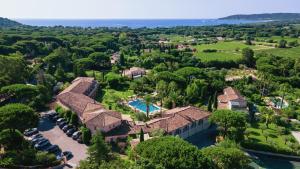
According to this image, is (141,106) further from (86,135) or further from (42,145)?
(42,145)

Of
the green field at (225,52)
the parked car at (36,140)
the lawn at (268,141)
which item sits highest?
the green field at (225,52)

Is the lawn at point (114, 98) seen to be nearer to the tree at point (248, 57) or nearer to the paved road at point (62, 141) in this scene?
the paved road at point (62, 141)

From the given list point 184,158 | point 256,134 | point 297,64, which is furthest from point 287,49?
point 184,158

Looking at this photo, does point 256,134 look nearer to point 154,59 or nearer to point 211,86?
point 211,86

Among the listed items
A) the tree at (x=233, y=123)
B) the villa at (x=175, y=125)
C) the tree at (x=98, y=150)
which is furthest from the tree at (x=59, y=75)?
the tree at (x=233, y=123)

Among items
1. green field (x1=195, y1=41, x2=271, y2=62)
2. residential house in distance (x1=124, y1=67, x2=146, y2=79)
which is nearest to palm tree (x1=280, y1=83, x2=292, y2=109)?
residential house in distance (x1=124, y1=67, x2=146, y2=79)
